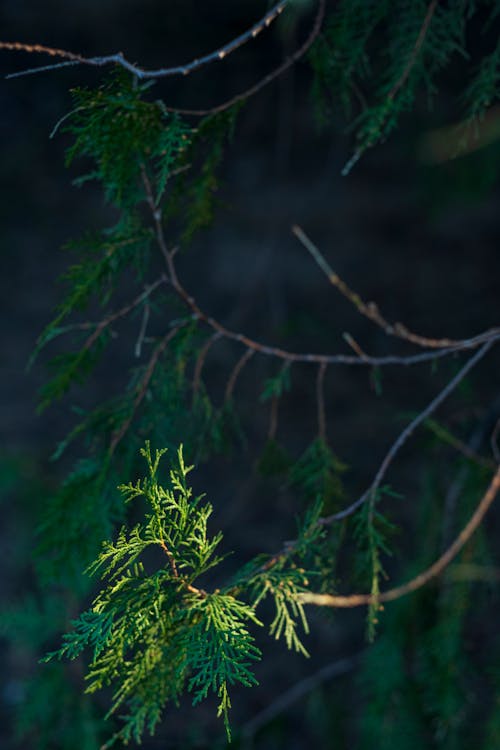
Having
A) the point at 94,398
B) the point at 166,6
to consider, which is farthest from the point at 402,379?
the point at 166,6

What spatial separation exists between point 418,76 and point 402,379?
7.31ft

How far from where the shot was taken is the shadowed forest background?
270 centimetres

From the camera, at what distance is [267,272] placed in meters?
3.40

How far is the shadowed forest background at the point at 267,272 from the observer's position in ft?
8.84

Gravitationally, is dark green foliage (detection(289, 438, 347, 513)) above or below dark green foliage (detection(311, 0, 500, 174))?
below

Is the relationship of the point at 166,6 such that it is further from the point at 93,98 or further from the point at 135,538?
the point at 135,538

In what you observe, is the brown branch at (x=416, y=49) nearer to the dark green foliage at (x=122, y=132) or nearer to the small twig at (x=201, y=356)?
the dark green foliage at (x=122, y=132)

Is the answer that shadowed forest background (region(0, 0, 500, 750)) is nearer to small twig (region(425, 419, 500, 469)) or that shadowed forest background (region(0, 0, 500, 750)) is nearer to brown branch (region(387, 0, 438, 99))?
small twig (region(425, 419, 500, 469))

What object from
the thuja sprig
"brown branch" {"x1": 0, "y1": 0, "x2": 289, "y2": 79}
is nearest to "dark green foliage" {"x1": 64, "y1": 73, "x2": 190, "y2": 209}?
"brown branch" {"x1": 0, "y1": 0, "x2": 289, "y2": 79}

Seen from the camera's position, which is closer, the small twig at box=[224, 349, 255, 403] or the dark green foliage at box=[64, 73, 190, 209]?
the dark green foliage at box=[64, 73, 190, 209]

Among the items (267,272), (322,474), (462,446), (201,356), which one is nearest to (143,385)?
(201,356)

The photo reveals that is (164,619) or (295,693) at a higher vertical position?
(164,619)

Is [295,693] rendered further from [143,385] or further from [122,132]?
[122,132]

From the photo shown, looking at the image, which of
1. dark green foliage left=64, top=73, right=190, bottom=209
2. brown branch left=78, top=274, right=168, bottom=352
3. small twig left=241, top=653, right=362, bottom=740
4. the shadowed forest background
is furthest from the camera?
the shadowed forest background
